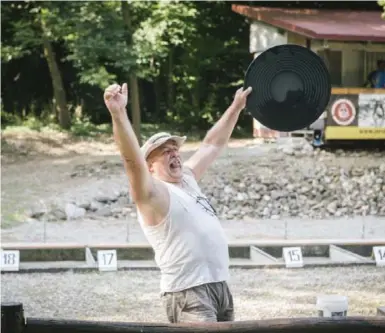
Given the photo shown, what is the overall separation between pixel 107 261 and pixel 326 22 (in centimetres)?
984

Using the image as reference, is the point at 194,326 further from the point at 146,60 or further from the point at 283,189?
the point at 146,60

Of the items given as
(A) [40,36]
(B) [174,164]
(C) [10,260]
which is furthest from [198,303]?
(A) [40,36]

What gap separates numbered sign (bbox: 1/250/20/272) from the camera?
7.92m

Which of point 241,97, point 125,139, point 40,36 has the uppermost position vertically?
point 40,36

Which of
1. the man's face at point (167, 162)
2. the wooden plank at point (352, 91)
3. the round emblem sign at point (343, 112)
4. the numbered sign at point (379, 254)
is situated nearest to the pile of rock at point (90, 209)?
the round emblem sign at point (343, 112)

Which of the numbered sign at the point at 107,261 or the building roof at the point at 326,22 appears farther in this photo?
the building roof at the point at 326,22

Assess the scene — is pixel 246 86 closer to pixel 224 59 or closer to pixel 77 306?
pixel 77 306

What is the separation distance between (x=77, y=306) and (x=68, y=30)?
1204 cm

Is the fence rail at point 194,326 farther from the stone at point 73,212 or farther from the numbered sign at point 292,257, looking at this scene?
the stone at point 73,212

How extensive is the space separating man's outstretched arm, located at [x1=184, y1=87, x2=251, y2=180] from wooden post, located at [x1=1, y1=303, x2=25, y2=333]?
1269mm

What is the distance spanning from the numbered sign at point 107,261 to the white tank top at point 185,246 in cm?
526

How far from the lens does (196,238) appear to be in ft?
9.12

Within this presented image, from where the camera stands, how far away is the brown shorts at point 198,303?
2.76m

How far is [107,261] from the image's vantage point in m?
8.09
